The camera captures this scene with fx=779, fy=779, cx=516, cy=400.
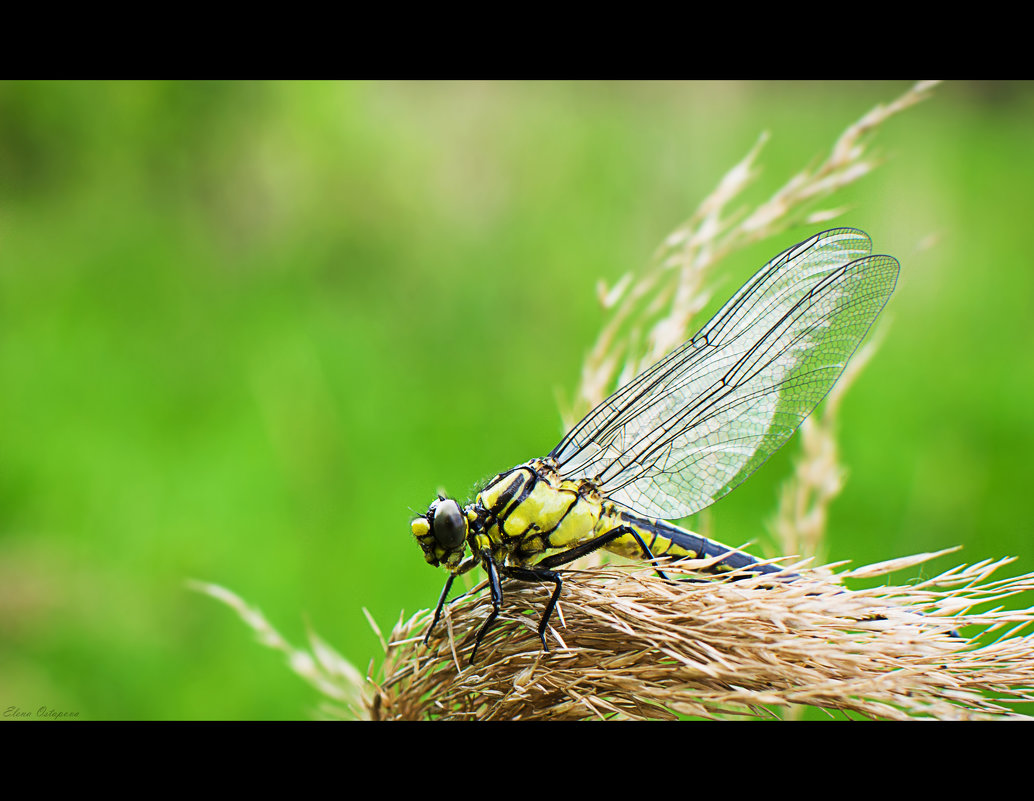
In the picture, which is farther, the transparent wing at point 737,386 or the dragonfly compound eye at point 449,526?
the transparent wing at point 737,386

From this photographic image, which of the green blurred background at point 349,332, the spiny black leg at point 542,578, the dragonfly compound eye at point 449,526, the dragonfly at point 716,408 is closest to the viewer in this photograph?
the spiny black leg at point 542,578

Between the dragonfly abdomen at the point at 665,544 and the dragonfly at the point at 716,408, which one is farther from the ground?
the dragonfly at the point at 716,408

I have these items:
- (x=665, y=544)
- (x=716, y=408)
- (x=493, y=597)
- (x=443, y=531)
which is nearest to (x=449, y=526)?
(x=443, y=531)

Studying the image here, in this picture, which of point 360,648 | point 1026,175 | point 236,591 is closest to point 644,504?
point 360,648

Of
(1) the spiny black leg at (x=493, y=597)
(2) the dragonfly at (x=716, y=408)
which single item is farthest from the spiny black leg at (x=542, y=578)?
(2) the dragonfly at (x=716, y=408)

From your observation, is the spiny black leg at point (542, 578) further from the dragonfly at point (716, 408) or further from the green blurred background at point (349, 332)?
the green blurred background at point (349, 332)

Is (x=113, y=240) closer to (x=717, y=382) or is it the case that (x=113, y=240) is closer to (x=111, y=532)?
(x=111, y=532)

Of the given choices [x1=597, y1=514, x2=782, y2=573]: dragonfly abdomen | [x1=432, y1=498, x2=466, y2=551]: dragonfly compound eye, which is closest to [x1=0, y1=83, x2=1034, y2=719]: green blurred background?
[x1=597, y1=514, x2=782, y2=573]: dragonfly abdomen

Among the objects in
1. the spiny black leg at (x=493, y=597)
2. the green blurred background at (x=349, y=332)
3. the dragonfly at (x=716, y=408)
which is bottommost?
the spiny black leg at (x=493, y=597)
